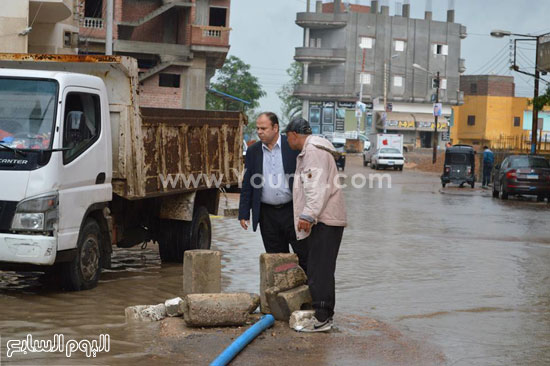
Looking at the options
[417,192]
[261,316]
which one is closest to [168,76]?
[417,192]

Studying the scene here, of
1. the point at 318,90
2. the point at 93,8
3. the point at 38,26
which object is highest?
the point at 93,8

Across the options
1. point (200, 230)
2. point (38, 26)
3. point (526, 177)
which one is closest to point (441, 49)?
point (526, 177)

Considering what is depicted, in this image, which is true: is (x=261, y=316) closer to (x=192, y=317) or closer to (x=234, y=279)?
(x=192, y=317)

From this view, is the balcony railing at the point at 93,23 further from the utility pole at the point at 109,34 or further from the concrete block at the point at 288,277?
the concrete block at the point at 288,277

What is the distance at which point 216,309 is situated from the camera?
27.7 feet

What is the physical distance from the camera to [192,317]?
835 cm

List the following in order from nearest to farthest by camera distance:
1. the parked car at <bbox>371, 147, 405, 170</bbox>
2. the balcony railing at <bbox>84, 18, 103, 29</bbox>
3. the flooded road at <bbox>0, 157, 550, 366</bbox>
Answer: the flooded road at <bbox>0, 157, 550, 366</bbox> < the balcony railing at <bbox>84, 18, 103, 29</bbox> < the parked car at <bbox>371, 147, 405, 170</bbox>

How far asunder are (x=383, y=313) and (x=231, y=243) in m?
7.23

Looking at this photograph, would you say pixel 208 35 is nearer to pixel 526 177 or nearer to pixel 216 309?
pixel 526 177

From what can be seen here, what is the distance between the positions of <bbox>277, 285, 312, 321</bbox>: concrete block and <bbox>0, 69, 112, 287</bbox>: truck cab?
8.10 ft

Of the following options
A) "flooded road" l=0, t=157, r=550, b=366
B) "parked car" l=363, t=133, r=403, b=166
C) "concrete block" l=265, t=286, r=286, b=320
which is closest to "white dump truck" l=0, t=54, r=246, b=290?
"flooded road" l=0, t=157, r=550, b=366

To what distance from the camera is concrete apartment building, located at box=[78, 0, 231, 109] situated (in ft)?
176

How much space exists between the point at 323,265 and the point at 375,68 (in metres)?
93.4

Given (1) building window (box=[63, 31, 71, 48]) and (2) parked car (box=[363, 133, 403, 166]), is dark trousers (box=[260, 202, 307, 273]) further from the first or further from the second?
(2) parked car (box=[363, 133, 403, 166])
